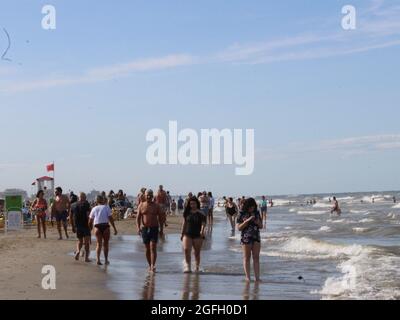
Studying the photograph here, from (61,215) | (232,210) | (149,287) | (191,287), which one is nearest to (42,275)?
(149,287)

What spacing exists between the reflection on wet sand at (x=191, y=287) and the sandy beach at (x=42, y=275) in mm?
1145

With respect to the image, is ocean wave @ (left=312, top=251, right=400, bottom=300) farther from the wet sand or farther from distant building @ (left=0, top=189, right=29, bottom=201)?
distant building @ (left=0, top=189, right=29, bottom=201)

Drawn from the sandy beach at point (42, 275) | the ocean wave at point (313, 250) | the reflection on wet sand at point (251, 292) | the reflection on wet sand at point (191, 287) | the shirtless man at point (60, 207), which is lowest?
the ocean wave at point (313, 250)

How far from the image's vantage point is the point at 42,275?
39.0ft

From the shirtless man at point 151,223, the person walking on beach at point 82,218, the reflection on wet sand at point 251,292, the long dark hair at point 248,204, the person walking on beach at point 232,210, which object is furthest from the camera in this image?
the person walking on beach at point 232,210

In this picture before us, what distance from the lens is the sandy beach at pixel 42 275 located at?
9.95m

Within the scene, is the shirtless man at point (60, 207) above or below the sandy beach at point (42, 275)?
above

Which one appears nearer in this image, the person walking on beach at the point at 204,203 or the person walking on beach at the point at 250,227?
the person walking on beach at the point at 250,227

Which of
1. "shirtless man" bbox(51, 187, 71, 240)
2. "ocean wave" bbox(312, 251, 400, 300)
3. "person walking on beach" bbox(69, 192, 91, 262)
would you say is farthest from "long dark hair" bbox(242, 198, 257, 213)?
"shirtless man" bbox(51, 187, 71, 240)

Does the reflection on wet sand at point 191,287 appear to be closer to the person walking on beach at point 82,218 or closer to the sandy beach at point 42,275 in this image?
the sandy beach at point 42,275

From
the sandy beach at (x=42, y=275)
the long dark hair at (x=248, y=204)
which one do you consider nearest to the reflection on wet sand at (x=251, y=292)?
the long dark hair at (x=248, y=204)

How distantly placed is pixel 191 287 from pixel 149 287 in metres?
0.71
